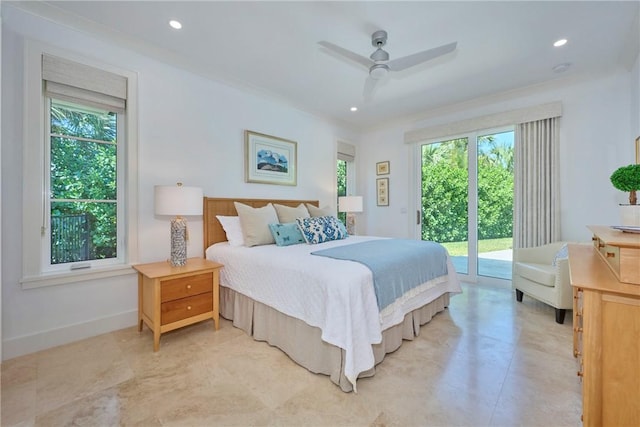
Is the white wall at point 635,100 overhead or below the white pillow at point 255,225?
overhead

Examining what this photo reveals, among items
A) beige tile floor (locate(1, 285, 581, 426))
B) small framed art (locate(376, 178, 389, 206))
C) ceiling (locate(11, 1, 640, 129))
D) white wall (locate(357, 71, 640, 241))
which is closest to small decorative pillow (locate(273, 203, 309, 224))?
beige tile floor (locate(1, 285, 581, 426))

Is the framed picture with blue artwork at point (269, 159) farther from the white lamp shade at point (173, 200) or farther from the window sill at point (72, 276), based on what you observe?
the window sill at point (72, 276)

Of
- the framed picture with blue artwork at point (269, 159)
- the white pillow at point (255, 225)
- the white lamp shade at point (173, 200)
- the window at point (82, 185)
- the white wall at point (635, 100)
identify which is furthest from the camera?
the framed picture with blue artwork at point (269, 159)

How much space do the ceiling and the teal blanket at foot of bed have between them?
1938mm

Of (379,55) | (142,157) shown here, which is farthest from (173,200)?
(379,55)

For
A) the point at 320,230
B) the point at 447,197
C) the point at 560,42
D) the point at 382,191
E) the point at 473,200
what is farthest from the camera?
the point at 382,191

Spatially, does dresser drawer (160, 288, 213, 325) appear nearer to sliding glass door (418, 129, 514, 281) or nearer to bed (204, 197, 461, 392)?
bed (204, 197, 461, 392)

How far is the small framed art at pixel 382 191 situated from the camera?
4.97 meters

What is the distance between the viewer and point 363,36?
244cm

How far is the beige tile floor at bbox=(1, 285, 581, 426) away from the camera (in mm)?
1468

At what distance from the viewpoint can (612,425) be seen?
3.43 ft

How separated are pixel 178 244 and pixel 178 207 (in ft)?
1.15

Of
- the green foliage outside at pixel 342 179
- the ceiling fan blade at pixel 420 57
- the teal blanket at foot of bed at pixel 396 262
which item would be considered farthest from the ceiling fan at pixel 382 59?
the green foliage outside at pixel 342 179

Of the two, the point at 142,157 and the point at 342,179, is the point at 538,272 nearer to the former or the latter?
the point at 342,179
